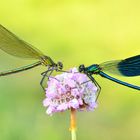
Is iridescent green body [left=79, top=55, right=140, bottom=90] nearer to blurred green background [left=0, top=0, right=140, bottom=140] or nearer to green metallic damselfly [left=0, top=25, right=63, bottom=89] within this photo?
green metallic damselfly [left=0, top=25, right=63, bottom=89]

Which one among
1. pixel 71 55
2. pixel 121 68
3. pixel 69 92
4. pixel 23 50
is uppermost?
pixel 71 55

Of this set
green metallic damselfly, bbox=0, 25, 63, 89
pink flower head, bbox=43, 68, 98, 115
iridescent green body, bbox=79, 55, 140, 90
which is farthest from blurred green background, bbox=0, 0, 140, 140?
pink flower head, bbox=43, 68, 98, 115

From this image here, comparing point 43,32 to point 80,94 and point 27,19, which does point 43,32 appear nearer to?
point 27,19

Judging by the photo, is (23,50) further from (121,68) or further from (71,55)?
(71,55)

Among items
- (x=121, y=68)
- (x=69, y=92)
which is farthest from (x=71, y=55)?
(x=69, y=92)

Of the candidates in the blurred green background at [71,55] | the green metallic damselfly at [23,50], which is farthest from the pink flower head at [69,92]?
the blurred green background at [71,55]

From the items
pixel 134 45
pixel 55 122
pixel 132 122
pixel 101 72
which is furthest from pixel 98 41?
pixel 101 72
